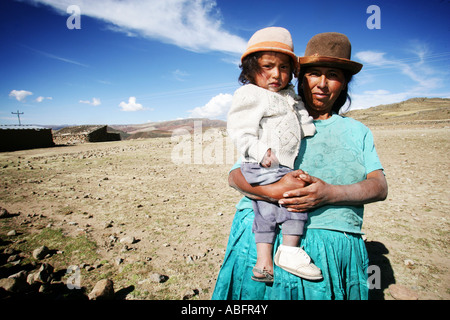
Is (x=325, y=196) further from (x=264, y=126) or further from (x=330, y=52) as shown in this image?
(x=330, y=52)

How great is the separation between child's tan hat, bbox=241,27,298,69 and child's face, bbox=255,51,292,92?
66 mm

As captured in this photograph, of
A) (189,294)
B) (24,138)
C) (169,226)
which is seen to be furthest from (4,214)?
(24,138)

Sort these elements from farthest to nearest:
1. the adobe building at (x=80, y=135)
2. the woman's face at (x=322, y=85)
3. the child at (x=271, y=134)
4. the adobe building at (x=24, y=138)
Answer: the adobe building at (x=80, y=135), the adobe building at (x=24, y=138), the woman's face at (x=322, y=85), the child at (x=271, y=134)

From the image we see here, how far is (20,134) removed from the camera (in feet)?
51.9

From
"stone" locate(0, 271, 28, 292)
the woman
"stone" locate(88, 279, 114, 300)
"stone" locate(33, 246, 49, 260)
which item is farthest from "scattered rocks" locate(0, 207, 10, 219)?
the woman

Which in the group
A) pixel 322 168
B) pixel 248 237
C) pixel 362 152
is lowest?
pixel 248 237

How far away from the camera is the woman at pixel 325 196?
138 centimetres

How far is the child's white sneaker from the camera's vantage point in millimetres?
1316

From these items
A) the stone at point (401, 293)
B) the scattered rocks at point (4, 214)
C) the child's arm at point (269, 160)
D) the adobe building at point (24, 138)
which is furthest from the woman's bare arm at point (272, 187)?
the adobe building at point (24, 138)

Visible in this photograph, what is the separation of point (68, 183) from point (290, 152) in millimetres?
6611

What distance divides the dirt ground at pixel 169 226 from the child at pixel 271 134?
135cm

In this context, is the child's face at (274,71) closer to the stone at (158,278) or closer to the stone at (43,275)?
the stone at (158,278)
